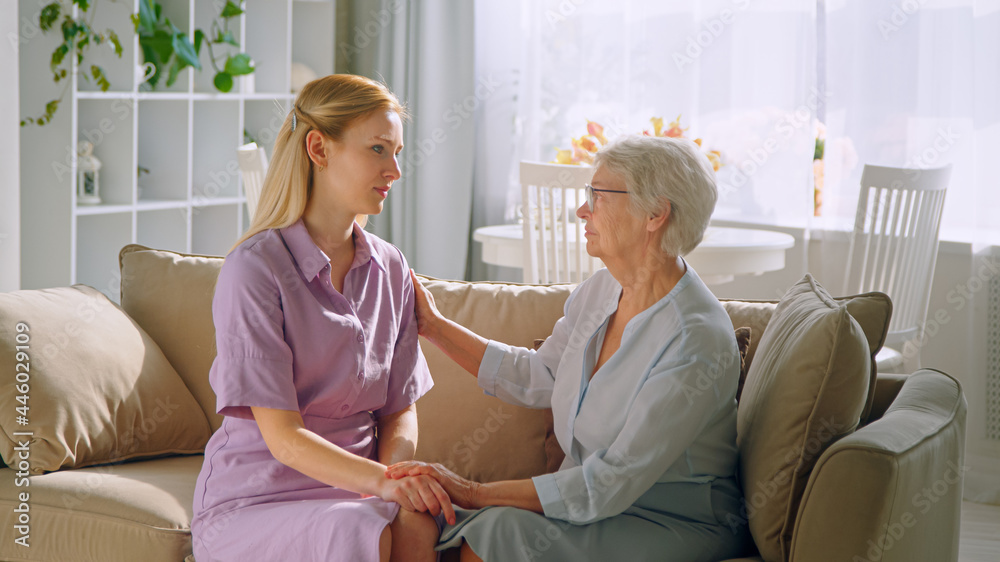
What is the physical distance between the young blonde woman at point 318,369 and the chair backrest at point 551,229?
1.26 meters

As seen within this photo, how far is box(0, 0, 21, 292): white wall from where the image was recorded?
8.65 feet

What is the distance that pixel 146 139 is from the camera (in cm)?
377

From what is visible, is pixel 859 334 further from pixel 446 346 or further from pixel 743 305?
pixel 446 346

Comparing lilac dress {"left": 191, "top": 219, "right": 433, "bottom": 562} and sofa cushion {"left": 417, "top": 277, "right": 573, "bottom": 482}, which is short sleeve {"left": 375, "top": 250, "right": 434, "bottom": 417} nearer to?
lilac dress {"left": 191, "top": 219, "right": 433, "bottom": 562}

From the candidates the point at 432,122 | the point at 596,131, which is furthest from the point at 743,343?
the point at 432,122

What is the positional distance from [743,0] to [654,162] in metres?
2.49

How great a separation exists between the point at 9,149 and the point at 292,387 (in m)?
1.79

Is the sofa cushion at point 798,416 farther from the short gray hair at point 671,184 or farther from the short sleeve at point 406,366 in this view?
the short sleeve at point 406,366

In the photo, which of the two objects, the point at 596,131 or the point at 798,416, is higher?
the point at 596,131

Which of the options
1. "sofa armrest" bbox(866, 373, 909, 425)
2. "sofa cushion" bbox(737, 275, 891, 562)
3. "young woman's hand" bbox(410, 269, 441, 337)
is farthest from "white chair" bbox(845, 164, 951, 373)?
"young woman's hand" bbox(410, 269, 441, 337)

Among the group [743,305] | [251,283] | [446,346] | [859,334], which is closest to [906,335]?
[743,305]

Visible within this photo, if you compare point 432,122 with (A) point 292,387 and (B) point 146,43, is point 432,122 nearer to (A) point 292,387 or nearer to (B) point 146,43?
(B) point 146,43

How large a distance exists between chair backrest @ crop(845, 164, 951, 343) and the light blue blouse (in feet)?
5.51

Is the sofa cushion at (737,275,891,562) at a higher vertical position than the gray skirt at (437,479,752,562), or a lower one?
higher
